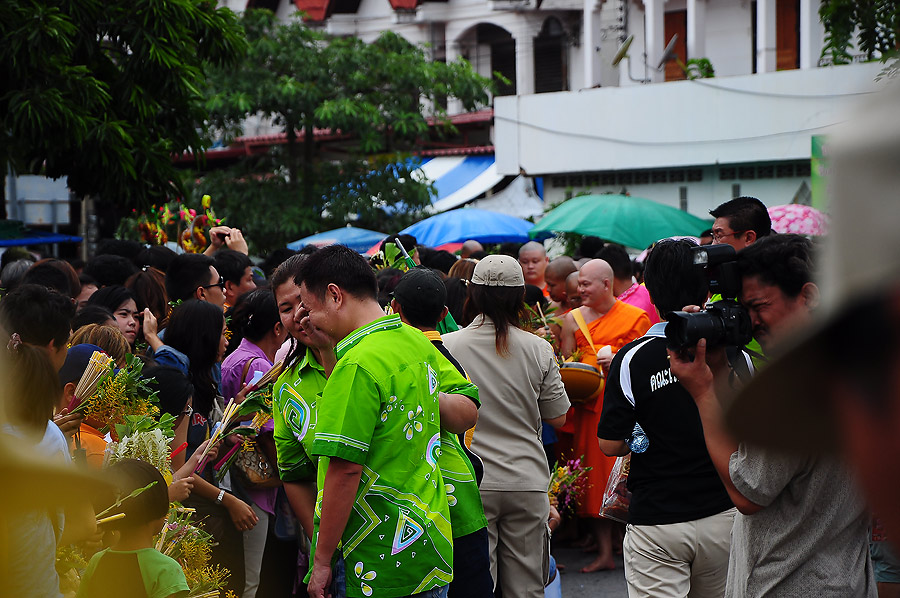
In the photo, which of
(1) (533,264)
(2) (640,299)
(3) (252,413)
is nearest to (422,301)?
(3) (252,413)

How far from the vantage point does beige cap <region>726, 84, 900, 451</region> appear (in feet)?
2.63

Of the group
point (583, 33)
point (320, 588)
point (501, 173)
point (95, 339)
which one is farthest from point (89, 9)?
point (583, 33)

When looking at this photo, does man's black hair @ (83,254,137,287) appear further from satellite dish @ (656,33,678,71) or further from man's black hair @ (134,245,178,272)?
satellite dish @ (656,33,678,71)

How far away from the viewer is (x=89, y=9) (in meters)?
11.3

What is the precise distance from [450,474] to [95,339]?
6.33 feet

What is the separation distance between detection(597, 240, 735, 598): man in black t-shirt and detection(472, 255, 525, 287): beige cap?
1.24m

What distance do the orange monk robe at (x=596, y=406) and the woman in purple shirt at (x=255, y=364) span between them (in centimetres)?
261

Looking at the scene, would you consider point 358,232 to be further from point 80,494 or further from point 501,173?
point 80,494

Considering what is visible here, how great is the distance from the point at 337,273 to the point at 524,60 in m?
22.2

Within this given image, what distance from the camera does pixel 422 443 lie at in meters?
3.59

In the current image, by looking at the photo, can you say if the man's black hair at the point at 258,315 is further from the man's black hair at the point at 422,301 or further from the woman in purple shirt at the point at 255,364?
the man's black hair at the point at 422,301

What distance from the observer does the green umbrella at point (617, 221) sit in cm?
1241

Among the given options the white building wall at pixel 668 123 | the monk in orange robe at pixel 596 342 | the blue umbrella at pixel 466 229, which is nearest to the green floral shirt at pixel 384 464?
the monk in orange robe at pixel 596 342

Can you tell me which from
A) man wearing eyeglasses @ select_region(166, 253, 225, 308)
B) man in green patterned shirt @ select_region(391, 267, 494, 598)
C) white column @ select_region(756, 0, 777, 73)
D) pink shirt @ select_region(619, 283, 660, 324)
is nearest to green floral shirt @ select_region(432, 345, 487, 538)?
man in green patterned shirt @ select_region(391, 267, 494, 598)
